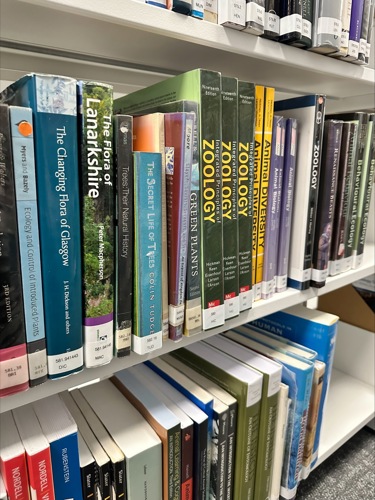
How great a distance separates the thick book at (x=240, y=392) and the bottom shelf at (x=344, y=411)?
10.9 inches

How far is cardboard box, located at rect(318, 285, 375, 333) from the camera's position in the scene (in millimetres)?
1053

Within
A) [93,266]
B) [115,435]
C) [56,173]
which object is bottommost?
[115,435]

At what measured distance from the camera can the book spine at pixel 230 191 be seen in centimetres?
47

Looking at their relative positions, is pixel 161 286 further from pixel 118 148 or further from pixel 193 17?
pixel 193 17

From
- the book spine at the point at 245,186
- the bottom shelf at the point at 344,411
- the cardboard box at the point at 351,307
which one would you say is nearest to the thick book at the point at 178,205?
the book spine at the point at 245,186

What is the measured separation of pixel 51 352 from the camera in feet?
1.26

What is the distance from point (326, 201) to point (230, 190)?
10.0 inches

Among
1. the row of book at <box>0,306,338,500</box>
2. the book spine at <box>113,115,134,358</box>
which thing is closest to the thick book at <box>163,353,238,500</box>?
the row of book at <box>0,306,338,500</box>

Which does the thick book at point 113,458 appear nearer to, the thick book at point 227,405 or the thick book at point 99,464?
the thick book at point 99,464

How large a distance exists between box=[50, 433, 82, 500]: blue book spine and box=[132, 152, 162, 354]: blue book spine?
0.48ft

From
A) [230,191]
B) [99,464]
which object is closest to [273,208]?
[230,191]

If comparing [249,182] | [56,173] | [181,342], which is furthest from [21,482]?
[249,182]

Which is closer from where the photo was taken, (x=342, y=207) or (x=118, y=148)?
(x=118, y=148)

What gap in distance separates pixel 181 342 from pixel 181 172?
0.25 meters
